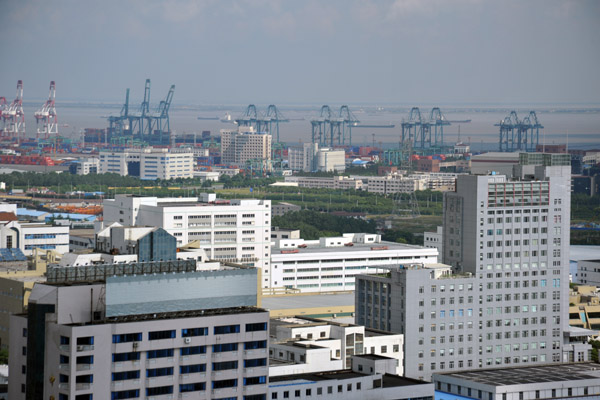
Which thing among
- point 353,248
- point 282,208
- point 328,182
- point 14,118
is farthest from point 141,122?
point 353,248

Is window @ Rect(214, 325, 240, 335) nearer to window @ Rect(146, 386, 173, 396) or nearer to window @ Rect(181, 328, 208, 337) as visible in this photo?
window @ Rect(181, 328, 208, 337)

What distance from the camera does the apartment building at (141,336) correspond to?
56.9ft

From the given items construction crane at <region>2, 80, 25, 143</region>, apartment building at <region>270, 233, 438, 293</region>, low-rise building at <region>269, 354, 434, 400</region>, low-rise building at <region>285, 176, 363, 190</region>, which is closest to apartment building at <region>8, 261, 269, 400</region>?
low-rise building at <region>269, 354, 434, 400</region>

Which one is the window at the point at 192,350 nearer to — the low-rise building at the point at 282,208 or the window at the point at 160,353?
the window at the point at 160,353

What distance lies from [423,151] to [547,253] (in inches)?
3928

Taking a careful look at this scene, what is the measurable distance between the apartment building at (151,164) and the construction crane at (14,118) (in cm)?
2873

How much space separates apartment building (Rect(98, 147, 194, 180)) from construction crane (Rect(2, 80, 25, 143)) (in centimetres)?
2873

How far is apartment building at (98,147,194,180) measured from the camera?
105062 mm

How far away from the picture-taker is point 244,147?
409 ft

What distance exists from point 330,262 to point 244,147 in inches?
3124

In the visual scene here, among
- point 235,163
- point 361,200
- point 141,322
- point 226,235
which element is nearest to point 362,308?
point 141,322

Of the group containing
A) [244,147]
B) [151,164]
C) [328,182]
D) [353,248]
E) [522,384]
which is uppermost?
[244,147]

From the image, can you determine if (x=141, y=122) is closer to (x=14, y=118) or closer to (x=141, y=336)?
(x=14, y=118)

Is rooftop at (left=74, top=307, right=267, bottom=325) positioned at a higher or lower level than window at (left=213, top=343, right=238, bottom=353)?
higher
